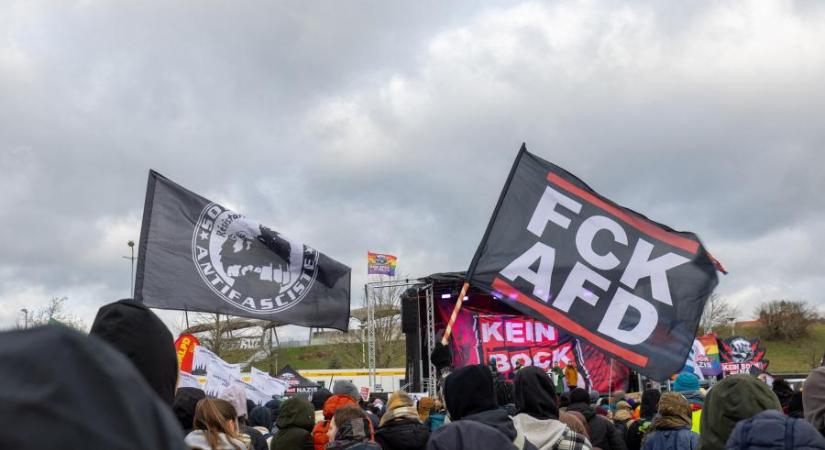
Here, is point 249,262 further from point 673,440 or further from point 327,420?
point 673,440

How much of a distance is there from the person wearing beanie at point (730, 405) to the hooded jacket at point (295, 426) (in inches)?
124

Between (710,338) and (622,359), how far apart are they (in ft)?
72.9

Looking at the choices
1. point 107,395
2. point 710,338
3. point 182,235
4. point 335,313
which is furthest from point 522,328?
point 107,395

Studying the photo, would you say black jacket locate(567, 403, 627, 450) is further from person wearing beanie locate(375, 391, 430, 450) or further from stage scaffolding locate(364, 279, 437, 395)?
stage scaffolding locate(364, 279, 437, 395)

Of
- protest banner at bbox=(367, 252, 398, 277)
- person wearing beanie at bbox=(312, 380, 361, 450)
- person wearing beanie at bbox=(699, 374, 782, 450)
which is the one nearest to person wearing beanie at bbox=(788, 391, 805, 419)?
person wearing beanie at bbox=(699, 374, 782, 450)

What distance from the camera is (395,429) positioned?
543cm

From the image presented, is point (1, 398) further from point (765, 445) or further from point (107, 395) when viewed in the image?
point (765, 445)

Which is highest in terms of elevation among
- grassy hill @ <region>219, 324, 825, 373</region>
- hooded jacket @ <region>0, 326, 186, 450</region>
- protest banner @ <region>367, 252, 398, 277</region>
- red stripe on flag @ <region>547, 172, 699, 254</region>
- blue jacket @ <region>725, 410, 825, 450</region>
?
protest banner @ <region>367, 252, 398, 277</region>

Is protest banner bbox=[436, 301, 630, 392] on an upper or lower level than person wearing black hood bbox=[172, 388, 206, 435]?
upper

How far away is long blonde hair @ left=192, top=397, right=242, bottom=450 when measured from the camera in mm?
3844

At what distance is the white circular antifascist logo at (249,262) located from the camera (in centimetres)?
927

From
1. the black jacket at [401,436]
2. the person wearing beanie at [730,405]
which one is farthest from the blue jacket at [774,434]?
the black jacket at [401,436]

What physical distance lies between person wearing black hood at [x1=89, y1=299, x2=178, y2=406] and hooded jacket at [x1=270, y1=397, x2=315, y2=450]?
12.6 feet

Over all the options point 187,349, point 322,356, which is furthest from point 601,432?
point 322,356
